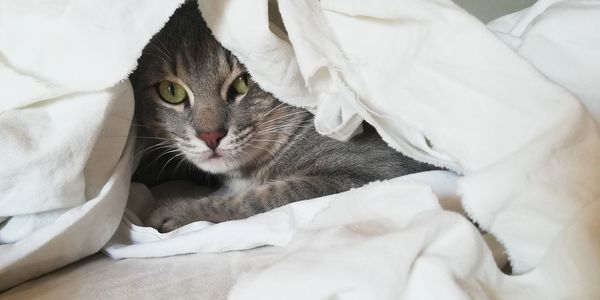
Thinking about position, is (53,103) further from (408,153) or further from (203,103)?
(408,153)

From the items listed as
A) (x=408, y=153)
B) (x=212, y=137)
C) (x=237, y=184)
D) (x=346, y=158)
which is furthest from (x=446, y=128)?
(x=237, y=184)

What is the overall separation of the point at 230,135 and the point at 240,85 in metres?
0.11

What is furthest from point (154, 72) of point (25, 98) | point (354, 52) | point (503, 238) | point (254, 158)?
point (503, 238)

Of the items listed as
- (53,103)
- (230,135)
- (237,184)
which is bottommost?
(237,184)

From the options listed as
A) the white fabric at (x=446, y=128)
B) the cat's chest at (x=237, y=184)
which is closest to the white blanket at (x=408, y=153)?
the white fabric at (x=446, y=128)

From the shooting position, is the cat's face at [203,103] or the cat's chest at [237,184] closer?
the cat's face at [203,103]

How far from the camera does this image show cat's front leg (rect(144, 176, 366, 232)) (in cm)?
102

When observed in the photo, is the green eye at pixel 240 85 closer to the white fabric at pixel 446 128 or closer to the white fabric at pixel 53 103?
the white fabric at pixel 446 128

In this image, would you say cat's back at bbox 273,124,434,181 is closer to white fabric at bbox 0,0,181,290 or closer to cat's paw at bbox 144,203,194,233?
cat's paw at bbox 144,203,194,233

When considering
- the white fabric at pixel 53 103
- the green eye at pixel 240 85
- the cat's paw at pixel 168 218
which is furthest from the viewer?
the green eye at pixel 240 85

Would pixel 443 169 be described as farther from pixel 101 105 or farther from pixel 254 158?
pixel 101 105

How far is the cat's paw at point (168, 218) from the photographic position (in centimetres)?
100

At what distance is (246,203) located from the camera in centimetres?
106

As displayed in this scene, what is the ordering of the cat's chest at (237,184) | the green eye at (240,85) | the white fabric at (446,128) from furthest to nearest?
the cat's chest at (237,184), the green eye at (240,85), the white fabric at (446,128)
